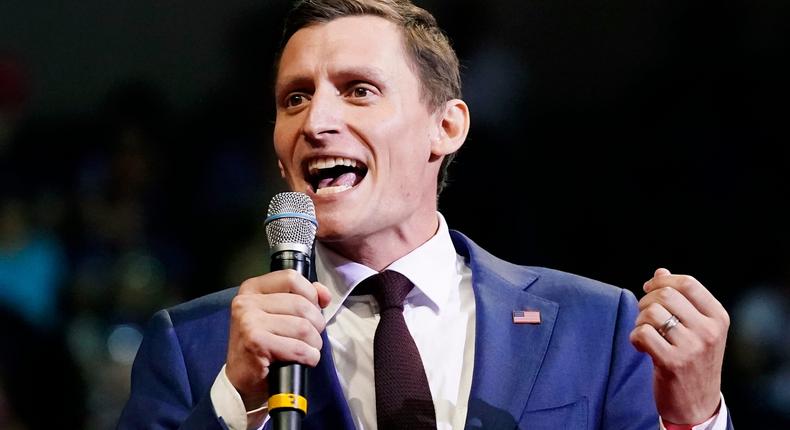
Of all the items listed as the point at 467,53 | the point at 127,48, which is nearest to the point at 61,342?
the point at 127,48

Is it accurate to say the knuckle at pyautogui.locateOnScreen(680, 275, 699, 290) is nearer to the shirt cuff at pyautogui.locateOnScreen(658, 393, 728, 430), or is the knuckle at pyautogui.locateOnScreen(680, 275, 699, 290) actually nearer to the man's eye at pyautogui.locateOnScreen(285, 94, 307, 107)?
the shirt cuff at pyautogui.locateOnScreen(658, 393, 728, 430)

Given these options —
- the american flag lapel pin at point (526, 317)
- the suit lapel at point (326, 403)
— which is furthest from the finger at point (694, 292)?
the suit lapel at point (326, 403)

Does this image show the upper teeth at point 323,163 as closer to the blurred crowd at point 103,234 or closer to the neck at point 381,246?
the neck at point 381,246

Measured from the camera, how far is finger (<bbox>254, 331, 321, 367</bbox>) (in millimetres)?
1367

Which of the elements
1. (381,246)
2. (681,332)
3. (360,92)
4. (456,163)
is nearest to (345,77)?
(360,92)

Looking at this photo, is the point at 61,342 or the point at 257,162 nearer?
the point at 61,342

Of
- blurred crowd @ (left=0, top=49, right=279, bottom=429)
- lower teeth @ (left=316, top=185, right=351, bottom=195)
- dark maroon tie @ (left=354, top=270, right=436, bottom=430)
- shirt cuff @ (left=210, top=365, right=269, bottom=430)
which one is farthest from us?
blurred crowd @ (left=0, top=49, right=279, bottom=429)

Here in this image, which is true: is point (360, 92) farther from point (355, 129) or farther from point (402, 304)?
point (402, 304)

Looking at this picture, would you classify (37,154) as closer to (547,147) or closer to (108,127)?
(108,127)

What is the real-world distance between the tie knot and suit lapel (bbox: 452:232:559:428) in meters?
0.12

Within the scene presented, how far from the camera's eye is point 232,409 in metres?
1.56

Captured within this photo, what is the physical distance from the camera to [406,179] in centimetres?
201

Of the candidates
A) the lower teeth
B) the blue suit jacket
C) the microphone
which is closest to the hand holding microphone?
the microphone

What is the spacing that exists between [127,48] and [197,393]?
149 centimetres
